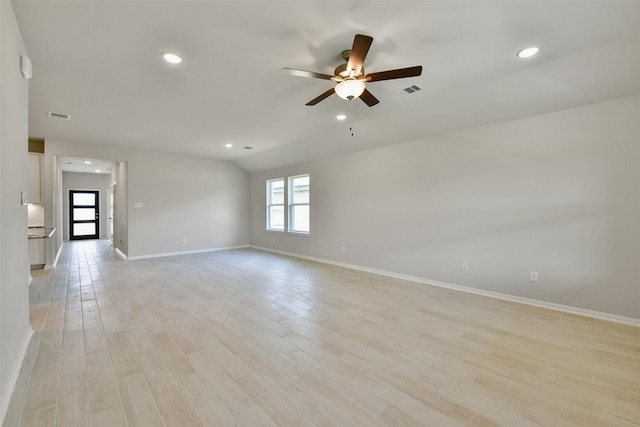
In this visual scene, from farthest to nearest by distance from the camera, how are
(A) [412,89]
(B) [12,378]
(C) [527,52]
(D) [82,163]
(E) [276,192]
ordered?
(D) [82,163], (E) [276,192], (A) [412,89], (C) [527,52], (B) [12,378]

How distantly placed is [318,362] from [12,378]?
2129mm

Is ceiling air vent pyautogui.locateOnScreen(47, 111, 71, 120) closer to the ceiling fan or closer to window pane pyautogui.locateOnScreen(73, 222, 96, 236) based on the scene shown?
the ceiling fan

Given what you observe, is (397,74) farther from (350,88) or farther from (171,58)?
(171,58)

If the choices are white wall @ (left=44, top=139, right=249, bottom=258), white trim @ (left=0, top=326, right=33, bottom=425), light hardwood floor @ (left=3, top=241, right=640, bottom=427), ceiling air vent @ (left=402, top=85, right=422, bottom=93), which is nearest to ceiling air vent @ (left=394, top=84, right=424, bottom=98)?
ceiling air vent @ (left=402, top=85, right=422, bottom=93)

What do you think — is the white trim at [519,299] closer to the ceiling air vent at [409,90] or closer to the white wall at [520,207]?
the white wall at [520,207]

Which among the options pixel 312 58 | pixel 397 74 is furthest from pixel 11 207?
pixel 397 74

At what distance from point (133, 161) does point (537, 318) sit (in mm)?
7962

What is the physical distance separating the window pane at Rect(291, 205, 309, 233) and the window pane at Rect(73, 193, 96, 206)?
30.2ft

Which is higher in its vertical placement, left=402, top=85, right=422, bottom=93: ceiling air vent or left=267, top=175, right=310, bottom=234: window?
left=402, top=85, right=422, bottom=93: ceiling air vent

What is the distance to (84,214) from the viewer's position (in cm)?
1052

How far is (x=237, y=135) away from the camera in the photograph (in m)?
5.16

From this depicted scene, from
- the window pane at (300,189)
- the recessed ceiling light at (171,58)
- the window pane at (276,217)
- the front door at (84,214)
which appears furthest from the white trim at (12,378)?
the front door at (84,214)

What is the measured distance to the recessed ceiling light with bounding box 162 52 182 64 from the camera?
7.97 feet

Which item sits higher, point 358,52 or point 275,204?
point 358,52
